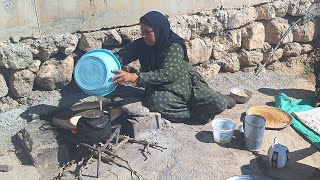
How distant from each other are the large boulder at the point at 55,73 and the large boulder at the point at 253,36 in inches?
100

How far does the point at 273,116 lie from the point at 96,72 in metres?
2.13

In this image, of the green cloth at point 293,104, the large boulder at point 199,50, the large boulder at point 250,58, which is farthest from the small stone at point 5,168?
the large boulder at point 250,58

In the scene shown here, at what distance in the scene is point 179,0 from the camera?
16.0 ft

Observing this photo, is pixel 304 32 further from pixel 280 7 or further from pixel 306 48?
pixel 280 7

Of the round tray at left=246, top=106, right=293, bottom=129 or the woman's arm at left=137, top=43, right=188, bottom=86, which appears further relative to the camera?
the round tray at left=246, top=106, right=293, bottom=129

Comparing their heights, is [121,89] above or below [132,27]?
below

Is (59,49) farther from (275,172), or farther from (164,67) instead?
(275,172)

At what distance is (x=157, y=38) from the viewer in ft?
13.5

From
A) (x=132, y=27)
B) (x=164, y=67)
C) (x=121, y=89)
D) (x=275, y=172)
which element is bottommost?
(x=275, y=172)

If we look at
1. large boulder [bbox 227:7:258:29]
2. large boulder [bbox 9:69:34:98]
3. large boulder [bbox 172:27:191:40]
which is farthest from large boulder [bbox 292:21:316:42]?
large boulder [bbox 9:69:34:98]

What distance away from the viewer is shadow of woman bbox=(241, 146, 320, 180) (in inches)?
144

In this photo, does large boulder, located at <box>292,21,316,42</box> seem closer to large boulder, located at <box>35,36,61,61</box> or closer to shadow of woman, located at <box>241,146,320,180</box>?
shadow of woman, located at <box>241,146,320,180</box>

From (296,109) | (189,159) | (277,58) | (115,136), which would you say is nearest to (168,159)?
(189,159)

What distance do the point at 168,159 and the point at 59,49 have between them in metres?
1.63
